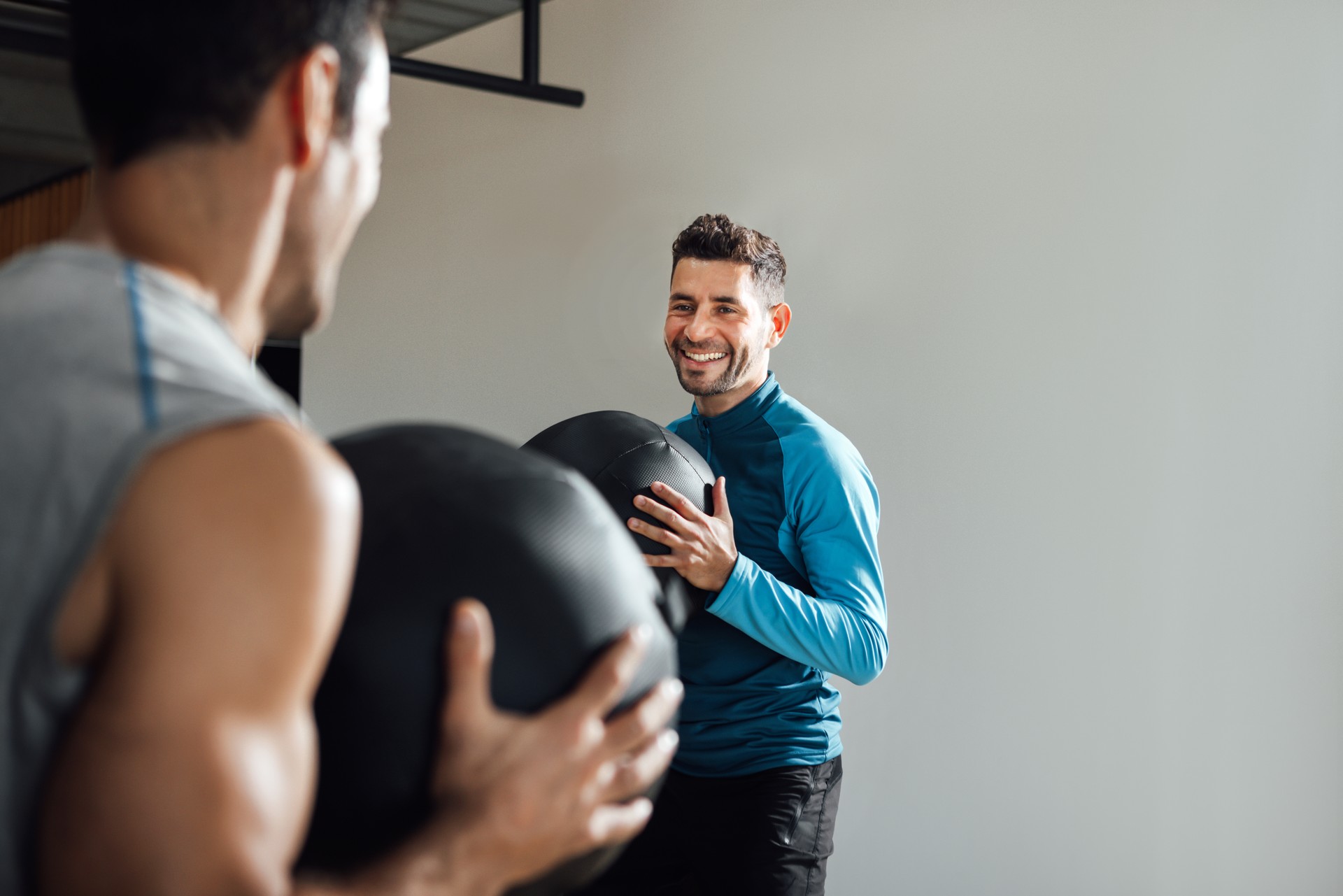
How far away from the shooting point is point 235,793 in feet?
2.10

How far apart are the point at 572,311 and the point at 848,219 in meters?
1.40

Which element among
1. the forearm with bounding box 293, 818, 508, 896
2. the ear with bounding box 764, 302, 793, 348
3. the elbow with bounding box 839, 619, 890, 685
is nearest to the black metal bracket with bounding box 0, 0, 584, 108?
the ear with bounding box 764, 302, 793, 348

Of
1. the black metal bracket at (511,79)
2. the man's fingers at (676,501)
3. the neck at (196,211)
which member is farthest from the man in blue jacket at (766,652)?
the black metal bracket at (511,79)

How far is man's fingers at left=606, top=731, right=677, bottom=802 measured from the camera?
0.97 meters

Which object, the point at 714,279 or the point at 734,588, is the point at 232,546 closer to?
the point at 734,588

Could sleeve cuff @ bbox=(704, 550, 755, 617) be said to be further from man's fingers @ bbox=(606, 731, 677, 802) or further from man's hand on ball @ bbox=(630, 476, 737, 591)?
man's fingers @ bbox=(606, 731, 677, 802)

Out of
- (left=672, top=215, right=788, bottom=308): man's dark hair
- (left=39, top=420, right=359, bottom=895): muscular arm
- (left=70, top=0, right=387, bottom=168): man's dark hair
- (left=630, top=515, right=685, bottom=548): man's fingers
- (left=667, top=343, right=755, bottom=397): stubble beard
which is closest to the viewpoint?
(left=39, top=420, right=359, bottom=895): muscular arm

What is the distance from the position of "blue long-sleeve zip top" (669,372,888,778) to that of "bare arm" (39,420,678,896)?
143cm

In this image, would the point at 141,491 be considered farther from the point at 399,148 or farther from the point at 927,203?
the point at 399,148

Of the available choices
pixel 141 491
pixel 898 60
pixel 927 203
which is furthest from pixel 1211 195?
pixel 141 491

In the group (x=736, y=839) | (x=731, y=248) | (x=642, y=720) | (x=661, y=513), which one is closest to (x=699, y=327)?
(x=731, y=248)

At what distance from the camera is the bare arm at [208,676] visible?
2.09 feet

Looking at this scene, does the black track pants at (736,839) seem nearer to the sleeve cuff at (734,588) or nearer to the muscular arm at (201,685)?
the sleeve cuff at (734,588)

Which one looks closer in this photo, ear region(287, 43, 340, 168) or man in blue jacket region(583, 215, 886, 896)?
ear region(287, 43, 340, 168)
